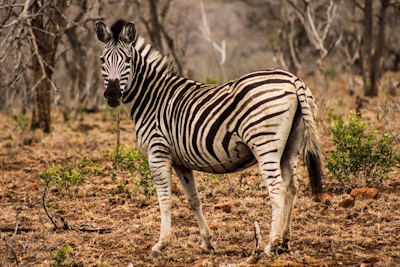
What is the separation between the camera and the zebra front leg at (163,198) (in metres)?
5.47

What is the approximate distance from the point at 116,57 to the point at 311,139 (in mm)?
2081

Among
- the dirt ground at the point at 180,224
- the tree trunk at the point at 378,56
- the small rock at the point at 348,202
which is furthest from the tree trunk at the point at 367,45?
the small rock at the point at 348,202

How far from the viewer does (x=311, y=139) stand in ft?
16.3

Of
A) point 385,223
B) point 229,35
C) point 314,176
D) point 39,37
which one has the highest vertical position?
point 229,35

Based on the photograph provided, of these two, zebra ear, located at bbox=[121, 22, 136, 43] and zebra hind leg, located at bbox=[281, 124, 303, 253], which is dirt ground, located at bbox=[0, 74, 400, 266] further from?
zebra ear, located at bbox=[121, 22, 136, 43]

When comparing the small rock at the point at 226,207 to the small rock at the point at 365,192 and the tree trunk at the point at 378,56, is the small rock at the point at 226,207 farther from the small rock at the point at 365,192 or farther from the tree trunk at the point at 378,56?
the tree trunk at the point at 378,56

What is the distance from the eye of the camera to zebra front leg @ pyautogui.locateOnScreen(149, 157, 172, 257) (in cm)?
547

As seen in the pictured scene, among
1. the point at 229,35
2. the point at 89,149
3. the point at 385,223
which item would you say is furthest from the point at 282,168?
the point at 229,35

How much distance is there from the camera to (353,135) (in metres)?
7.62

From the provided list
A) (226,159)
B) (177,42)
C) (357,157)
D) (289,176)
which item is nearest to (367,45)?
(177,42)

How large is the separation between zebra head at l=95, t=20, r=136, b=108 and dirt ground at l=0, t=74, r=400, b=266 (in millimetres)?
1585

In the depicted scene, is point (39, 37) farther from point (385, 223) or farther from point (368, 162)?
point (385, 223)

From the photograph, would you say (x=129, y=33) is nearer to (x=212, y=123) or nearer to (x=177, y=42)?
(x=212, y=123)

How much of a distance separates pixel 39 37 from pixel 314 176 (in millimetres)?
8174
